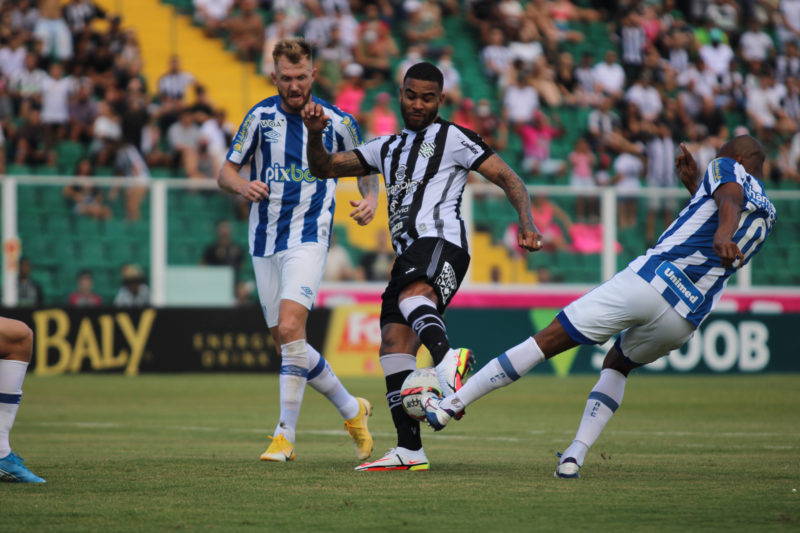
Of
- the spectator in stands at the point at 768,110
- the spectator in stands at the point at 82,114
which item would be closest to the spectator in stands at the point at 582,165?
the spectator in stands at the point at 768,110

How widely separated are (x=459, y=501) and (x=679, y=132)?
20373mm

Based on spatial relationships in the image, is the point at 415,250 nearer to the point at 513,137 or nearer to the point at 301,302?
the point at 301,302

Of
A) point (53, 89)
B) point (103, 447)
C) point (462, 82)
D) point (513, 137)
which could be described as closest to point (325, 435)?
point (103, 447)

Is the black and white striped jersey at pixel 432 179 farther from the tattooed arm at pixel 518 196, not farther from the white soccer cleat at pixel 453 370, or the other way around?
the white soccer cleat at pixel 453 370

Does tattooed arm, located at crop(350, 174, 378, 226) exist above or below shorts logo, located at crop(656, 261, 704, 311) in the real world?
above

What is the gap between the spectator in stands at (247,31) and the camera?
79.4ft

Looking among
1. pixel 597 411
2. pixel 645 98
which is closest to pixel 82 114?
pixel 645 98

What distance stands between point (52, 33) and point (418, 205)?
50.9 feet

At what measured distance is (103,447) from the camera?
28.9 ft

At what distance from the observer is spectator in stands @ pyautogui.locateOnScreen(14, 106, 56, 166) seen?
1930 cm

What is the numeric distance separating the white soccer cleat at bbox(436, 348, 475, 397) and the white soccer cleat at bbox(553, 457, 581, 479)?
2.64 feet

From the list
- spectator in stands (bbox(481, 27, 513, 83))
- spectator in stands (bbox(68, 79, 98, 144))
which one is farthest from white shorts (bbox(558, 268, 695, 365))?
spectator in stands (bbox(481, 27, 513, 83))

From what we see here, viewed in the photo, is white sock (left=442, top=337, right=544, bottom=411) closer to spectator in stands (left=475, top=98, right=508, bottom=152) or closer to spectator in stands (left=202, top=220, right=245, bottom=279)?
spectator in stands (left=202, top=220, right=245, bottom=279)

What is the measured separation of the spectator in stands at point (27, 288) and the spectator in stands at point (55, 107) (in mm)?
3070
